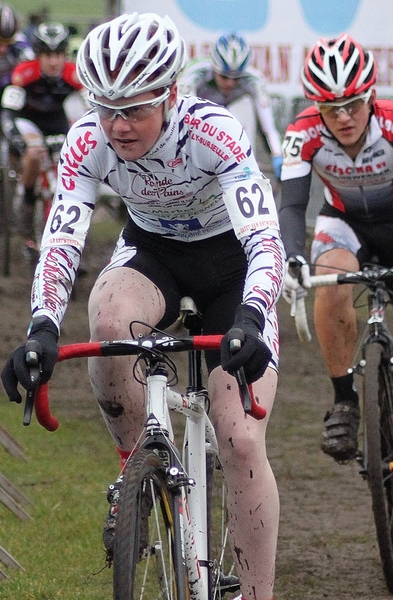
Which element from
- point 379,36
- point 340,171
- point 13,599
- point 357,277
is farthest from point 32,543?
point 379,36

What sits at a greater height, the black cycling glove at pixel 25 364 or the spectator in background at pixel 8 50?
the spectator in background at pixel 8 50

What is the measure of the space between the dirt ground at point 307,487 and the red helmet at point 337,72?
2139 millimetres

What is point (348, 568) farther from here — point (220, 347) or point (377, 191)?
point (220, 347)

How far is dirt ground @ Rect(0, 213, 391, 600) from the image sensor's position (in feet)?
16.8

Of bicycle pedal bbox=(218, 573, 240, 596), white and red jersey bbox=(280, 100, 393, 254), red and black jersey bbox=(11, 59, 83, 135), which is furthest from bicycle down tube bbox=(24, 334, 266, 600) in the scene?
red and black jersey bbox=(11, 59, 83, 135)

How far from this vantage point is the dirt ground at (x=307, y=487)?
16.8 ft

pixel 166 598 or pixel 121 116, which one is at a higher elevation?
pixel 121 116

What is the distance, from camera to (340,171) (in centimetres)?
589

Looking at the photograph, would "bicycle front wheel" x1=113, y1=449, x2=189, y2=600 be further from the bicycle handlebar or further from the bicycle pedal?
the bicycle pedal

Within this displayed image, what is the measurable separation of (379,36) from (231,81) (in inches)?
158

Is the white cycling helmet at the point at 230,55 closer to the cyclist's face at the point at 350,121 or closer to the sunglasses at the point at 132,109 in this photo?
the cyclist's face at the point at 350,121

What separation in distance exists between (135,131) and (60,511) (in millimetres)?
2800

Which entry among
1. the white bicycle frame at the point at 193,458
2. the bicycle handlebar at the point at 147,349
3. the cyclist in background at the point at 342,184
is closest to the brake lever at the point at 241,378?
the bicycle handlebar at the point at 147,349

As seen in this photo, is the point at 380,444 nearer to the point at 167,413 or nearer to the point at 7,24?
the point at 167,413
